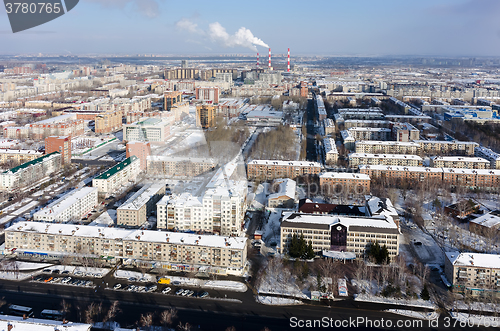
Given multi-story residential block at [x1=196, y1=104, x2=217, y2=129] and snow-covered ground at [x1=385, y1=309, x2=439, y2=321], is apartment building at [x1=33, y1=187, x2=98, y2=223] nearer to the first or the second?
snow-covered ground at [x1=385, y1=309, x2=439, y2=321]

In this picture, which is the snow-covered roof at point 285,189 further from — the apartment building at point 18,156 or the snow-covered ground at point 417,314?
the apartment building at point 18,156

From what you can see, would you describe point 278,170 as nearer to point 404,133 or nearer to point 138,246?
point 138,246

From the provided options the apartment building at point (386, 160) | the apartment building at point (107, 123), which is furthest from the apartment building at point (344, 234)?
the apartment building at point (107, 123)

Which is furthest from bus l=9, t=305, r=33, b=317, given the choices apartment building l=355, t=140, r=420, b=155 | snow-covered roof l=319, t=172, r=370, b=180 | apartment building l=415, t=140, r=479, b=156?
apartment building l=415, t=140, r=479, b=156

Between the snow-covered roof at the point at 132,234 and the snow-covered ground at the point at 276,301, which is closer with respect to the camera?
the snow-covered ground at the point at 276,301

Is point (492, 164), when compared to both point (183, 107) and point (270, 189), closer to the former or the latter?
point (270, 189)
